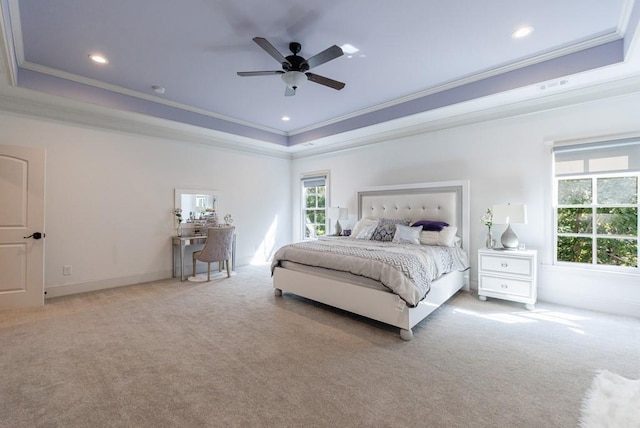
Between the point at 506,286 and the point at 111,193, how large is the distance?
5.79 meters

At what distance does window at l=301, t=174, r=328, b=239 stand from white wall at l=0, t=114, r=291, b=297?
5.46ft

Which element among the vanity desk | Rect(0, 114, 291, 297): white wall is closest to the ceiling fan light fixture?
Rect(0, 114, 291, 297): white wall

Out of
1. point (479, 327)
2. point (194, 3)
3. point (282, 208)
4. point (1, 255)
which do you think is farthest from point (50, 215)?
point (479, 327)

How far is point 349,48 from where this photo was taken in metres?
3.07

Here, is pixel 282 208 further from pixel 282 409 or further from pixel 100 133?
pixel 282 409

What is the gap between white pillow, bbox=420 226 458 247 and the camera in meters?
4.00

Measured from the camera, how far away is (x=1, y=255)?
3477 mm

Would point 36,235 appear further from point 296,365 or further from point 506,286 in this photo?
point 506,286

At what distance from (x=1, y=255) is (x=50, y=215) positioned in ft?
2.30

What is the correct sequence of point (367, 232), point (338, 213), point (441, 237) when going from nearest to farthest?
point (441, 237) → point (367, 232) → point (338, 213)

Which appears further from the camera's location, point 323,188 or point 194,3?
point 323,188

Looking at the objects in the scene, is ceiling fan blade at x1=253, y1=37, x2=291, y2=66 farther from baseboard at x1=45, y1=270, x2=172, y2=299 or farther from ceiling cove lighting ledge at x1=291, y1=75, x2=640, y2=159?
baseboard at x1=45, y1=270, x2=172, y2=299

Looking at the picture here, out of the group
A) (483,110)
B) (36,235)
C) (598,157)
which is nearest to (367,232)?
(483,110)

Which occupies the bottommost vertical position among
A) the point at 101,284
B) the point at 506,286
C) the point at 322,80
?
the point at 101,284
